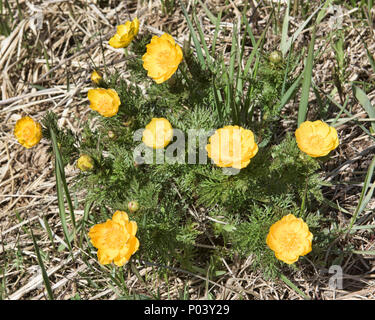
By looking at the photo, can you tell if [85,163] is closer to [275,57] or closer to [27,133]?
[27,133]

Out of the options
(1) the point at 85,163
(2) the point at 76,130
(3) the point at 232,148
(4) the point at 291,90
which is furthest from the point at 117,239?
(2) the point at 76,130

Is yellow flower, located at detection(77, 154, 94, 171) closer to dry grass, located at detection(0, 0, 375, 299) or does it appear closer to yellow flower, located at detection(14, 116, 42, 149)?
yellow flower, located at detection(14, 116, 42, 149)

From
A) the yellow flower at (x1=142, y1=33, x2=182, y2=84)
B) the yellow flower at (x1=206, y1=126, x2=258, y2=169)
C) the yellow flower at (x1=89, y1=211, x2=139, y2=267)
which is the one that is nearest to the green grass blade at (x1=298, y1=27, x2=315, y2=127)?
the yellow flower at (x1=206, y1=126, x2=258, y2=169)

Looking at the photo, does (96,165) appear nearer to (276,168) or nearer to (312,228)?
(276,168)

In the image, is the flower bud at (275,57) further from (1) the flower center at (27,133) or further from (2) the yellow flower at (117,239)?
(1) the flower center at (27,133)

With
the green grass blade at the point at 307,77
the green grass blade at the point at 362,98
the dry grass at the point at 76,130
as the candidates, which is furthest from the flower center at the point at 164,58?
the green grass blade at the point at 362,98

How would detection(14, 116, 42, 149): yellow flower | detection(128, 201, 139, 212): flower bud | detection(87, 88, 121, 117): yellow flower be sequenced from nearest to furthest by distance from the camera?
1. detection(128, 201, 139, 212): flower bud
2. detection(87, 88, 121, 117): yellow flower
3. detection(14, 116, 42, 149): yellow flower
